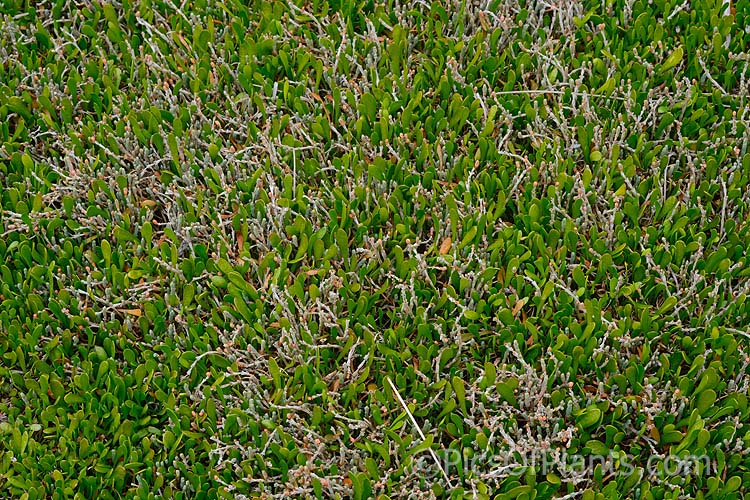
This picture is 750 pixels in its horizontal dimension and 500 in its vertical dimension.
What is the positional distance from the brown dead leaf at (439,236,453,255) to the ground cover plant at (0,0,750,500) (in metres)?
0.06

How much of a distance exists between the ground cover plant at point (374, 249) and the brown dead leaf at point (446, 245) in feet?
0.21

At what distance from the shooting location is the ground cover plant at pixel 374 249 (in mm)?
2932

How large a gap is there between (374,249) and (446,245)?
0.90ft

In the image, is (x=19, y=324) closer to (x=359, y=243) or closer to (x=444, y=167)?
(x=359, y=243)

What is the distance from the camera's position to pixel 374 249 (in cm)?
333

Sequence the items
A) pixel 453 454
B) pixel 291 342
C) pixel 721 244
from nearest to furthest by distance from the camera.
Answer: pixel 453 454 → pixel 291 342 → pixel 721 244

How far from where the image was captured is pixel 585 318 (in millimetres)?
3164

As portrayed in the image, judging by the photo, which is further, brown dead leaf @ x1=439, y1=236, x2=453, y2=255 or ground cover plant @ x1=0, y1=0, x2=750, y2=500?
brown dead leaf @ x1=439, y1=236, x2=453, y2=255

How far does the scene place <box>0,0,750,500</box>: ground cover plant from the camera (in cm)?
293

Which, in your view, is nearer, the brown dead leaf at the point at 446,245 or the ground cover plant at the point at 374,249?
the ground cover plant at the point at 374,249

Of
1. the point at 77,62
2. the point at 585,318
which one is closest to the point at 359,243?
the point at 585,318

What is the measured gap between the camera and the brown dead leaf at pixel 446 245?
3.36 meters

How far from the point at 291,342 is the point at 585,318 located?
3.40 ft

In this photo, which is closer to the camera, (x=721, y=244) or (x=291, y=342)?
(x=291, y=342)
